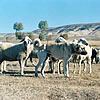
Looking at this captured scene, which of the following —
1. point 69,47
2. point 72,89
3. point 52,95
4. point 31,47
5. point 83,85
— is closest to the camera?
point 52,95

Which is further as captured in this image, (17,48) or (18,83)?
(17,48)

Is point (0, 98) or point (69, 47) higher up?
point (69, 47)

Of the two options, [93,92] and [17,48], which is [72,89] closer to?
[93,92]

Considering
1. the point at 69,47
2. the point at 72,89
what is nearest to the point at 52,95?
the point at 72,89

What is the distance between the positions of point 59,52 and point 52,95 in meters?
5.21

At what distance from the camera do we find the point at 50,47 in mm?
14773

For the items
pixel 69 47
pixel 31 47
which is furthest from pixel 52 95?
pixel 31 47

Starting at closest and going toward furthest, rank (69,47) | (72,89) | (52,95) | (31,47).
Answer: (52,95), (72,89), (69,47), (31,47)

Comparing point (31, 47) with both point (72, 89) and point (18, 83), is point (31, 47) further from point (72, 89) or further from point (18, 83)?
point (72, 89)

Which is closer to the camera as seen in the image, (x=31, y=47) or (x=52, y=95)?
(x=52, y=95)

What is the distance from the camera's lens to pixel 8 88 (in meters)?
10.8

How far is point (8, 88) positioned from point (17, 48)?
5339 mm

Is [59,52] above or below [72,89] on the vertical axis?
above

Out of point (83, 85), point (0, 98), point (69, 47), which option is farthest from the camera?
point (69, 47)
